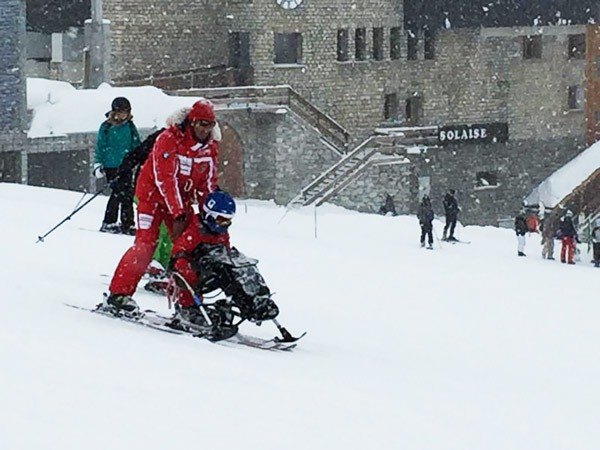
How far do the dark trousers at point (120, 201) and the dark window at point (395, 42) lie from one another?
31937 mm

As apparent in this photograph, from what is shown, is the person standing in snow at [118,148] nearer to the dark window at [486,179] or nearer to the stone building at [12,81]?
the stone building at [12,81]

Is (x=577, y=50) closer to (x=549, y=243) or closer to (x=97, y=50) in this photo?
(x=97, y=50)

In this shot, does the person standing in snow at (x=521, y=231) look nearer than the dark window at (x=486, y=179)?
Yes

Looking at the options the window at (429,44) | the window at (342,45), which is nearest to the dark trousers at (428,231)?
the window at (342,45)

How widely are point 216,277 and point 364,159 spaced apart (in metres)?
30.6

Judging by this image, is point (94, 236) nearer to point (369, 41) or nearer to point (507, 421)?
point (507, 421)

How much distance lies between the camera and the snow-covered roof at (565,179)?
150ft

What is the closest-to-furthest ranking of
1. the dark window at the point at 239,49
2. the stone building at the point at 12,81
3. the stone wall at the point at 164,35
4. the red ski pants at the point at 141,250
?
the red ski pants at the point at 141,250 → the stone building at the point at 12,81 → the stone wall at the point at 164,35 → the dark window at the point at 239,49

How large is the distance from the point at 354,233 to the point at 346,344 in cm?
1829

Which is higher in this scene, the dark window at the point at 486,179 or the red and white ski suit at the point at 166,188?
the dark window at the point at 486,179

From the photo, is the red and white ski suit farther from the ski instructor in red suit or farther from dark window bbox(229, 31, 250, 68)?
dark window bbox(229, 31, 250, 68)

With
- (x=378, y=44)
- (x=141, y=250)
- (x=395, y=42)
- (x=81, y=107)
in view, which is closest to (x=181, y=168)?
(x=141, y=250)

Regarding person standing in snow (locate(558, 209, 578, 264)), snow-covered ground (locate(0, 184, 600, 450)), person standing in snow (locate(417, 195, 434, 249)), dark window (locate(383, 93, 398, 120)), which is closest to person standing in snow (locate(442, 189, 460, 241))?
person standing in snow (locate(417, 195, 434, 249))

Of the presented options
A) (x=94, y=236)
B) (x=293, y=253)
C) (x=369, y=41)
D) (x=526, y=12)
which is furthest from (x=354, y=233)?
(x=526, y=12)
